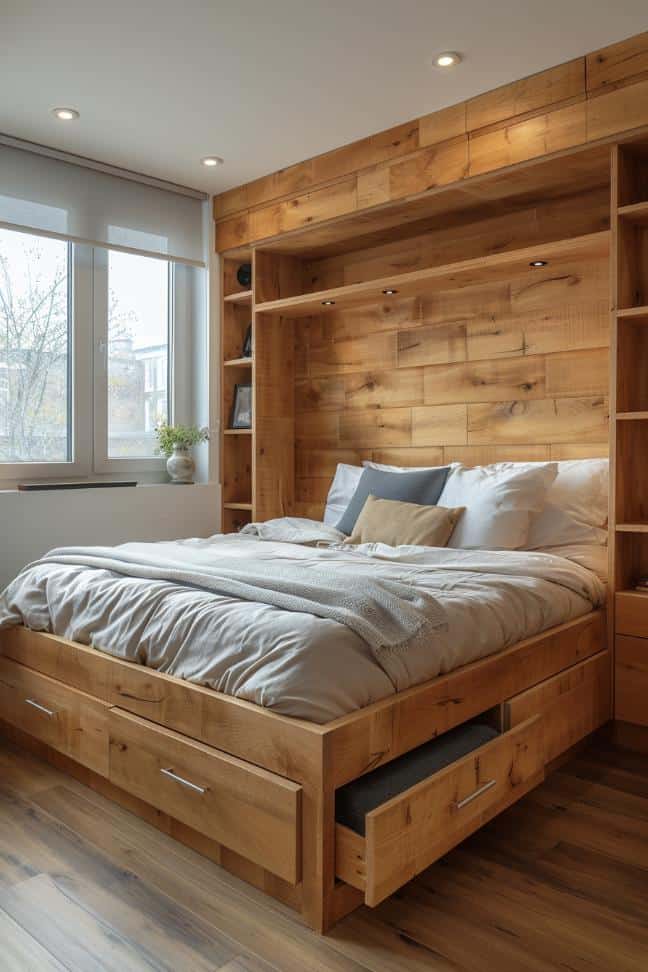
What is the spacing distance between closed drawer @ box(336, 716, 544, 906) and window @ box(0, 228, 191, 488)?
2.59 m

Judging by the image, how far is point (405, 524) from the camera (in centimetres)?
297

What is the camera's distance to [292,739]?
1616 millimetres

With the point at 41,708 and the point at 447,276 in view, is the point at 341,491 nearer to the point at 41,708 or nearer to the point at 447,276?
the point at 447,276

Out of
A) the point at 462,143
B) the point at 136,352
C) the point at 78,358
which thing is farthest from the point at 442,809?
the point at 136,352

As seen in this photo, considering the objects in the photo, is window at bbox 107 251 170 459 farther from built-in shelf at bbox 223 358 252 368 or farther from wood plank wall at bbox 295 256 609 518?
wood plank wall at bbox 295 256 609 518

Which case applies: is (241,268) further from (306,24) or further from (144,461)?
(306,24)

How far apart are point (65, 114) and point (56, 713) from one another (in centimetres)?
243

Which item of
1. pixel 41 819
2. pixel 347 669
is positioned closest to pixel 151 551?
pixel 41 819

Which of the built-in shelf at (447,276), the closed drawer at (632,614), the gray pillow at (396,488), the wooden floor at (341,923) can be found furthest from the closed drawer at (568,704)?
the built-in shelf at (447,276)

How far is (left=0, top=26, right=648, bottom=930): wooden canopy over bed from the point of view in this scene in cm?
168

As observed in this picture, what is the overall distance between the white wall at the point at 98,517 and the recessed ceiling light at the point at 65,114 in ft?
5.30

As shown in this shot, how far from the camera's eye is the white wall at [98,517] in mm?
3363

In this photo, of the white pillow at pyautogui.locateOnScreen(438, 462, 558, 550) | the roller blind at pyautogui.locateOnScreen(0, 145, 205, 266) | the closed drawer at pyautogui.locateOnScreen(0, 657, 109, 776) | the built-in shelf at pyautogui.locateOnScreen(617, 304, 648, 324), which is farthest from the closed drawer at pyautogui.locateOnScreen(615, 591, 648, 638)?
the roller blind at pyautogui.locateOnScreen(0, 145, 205, 266)

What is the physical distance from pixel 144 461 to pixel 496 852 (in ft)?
9.11
